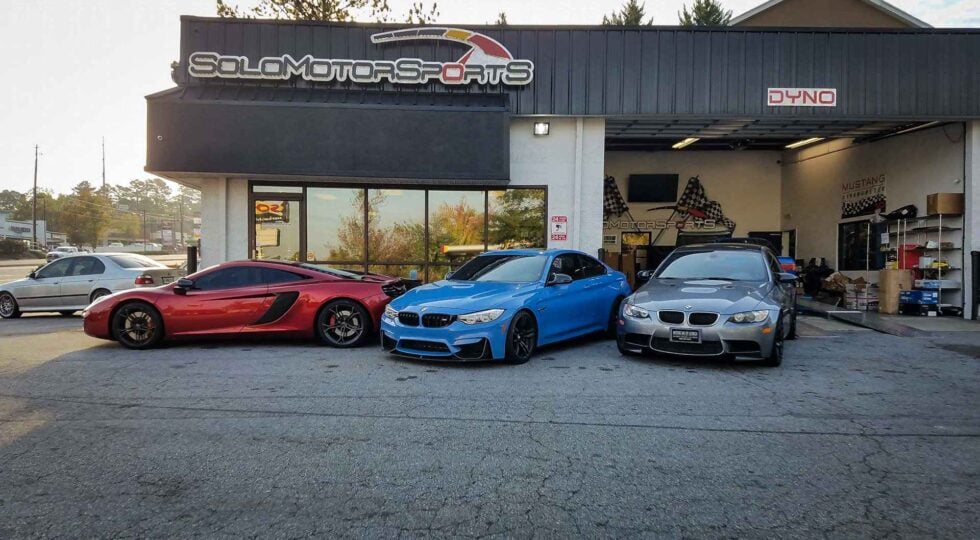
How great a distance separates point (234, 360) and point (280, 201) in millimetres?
6626

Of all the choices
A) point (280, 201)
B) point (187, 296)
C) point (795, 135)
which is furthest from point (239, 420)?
point (795, 135)

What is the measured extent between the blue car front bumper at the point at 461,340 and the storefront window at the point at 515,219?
674 cm

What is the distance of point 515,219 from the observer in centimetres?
1396

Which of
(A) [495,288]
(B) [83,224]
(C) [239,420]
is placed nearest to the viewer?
(C) [239,420]

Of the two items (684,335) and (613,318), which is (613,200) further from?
(684,335)

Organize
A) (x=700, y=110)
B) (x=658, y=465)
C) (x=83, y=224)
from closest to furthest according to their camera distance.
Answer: (x=658, y=465)
(x=700, y=110)
(x=83, y=224)

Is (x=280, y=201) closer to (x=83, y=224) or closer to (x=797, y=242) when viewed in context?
(x=797, y=242)

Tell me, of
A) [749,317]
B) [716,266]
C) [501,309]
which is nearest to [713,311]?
[749,317]

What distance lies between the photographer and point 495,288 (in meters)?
7.86

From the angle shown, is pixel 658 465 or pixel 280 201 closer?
pixel 658 465

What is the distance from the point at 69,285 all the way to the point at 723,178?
18.5m

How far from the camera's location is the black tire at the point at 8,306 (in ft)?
43.3

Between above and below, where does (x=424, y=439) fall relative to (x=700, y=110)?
below

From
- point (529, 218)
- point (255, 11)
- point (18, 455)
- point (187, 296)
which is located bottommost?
point (18, 455)
